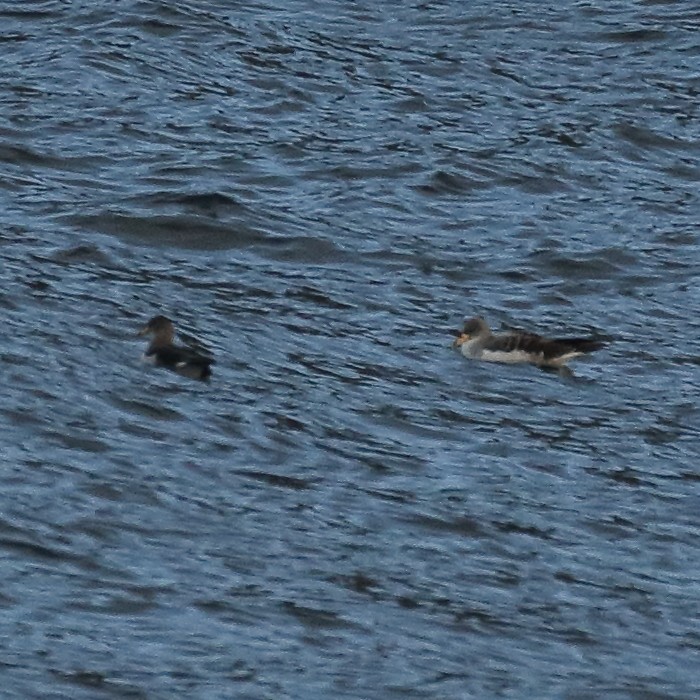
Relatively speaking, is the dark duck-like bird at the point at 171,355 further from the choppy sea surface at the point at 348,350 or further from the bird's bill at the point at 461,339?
the bird's bill at the point at 461,339

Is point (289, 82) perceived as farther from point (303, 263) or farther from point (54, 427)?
point (54, 427)

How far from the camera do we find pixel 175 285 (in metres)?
15.9

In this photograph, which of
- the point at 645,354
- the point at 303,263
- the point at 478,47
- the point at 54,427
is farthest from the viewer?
the point at 478,47

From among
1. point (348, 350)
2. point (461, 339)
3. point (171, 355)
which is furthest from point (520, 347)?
point (171, 355)

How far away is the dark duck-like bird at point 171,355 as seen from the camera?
13617 millimetres

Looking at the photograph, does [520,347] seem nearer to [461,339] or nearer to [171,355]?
[461,339]

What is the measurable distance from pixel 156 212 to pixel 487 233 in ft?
8.53

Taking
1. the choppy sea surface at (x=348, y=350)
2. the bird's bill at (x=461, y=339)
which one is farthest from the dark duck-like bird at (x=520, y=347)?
the choppy sea surface at (x=348, y=350)

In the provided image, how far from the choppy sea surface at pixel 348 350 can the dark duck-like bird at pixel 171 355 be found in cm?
11

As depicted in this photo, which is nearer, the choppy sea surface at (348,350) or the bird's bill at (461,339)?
the choppy sea surface at (348,350)

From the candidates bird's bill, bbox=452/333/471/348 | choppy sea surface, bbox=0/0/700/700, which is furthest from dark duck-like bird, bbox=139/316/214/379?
bird's bill, bbox=452/333/471/348

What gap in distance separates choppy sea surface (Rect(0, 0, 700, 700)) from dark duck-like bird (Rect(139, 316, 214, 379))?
0.11m

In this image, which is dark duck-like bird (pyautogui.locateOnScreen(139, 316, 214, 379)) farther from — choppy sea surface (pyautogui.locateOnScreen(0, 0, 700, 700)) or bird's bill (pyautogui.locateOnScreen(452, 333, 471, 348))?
bird's bill (pyautogui.locateOnScreen(452, 333, 471, 348))

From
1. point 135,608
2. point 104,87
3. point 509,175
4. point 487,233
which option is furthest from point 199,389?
point 104,87
